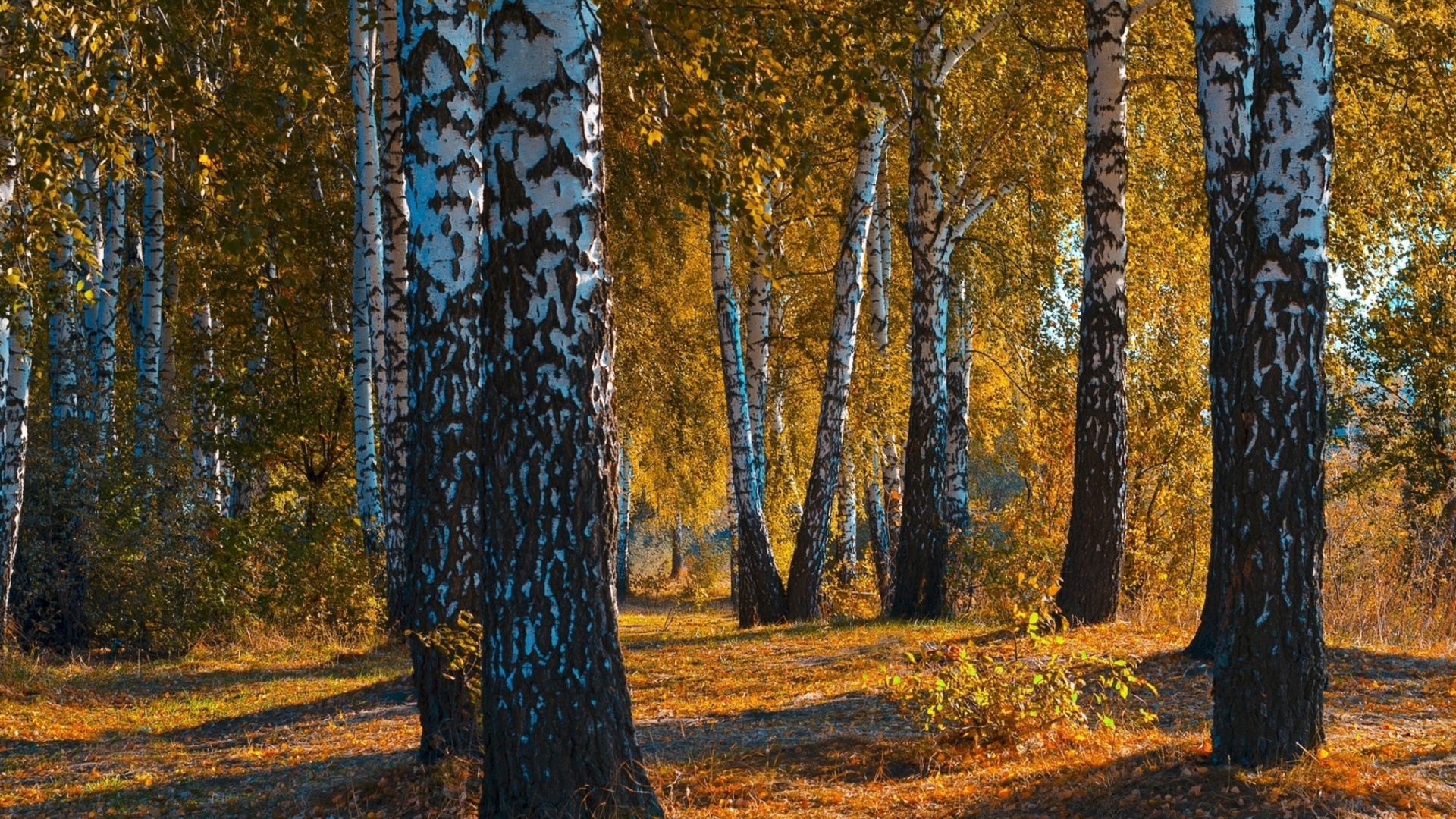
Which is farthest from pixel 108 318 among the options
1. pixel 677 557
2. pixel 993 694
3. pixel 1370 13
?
pixel 677 557

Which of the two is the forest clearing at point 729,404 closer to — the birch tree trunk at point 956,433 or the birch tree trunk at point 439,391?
the birch tree trunk at point 439,391

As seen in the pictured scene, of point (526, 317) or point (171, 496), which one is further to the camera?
point (171, 496)

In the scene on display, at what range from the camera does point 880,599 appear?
1734 cm

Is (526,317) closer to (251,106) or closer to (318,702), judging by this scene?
(251,106)

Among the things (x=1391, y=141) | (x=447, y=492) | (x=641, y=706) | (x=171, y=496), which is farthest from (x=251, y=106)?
(x=1391, y=141)

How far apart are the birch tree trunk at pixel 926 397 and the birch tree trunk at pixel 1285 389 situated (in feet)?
22.4

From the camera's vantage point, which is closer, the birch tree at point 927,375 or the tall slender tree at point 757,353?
the birch tree at point 927,375

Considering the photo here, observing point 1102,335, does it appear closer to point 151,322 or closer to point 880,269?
point 880,269

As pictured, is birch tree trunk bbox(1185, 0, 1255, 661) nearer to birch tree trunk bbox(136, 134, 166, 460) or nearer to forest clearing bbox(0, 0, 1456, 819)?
forest clearing bbox(0, 0, 1456, 819)

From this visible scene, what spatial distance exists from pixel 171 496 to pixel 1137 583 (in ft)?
40.2

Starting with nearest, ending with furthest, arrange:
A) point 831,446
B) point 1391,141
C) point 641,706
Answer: point 641,706
point 1391,141
point 831,446

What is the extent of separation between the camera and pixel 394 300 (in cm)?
969

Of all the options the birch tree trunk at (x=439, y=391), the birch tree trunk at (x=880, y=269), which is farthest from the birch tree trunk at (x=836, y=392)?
the birch tree trunk at (x=439, y=391)

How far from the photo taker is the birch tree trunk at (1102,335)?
9.89 metres
